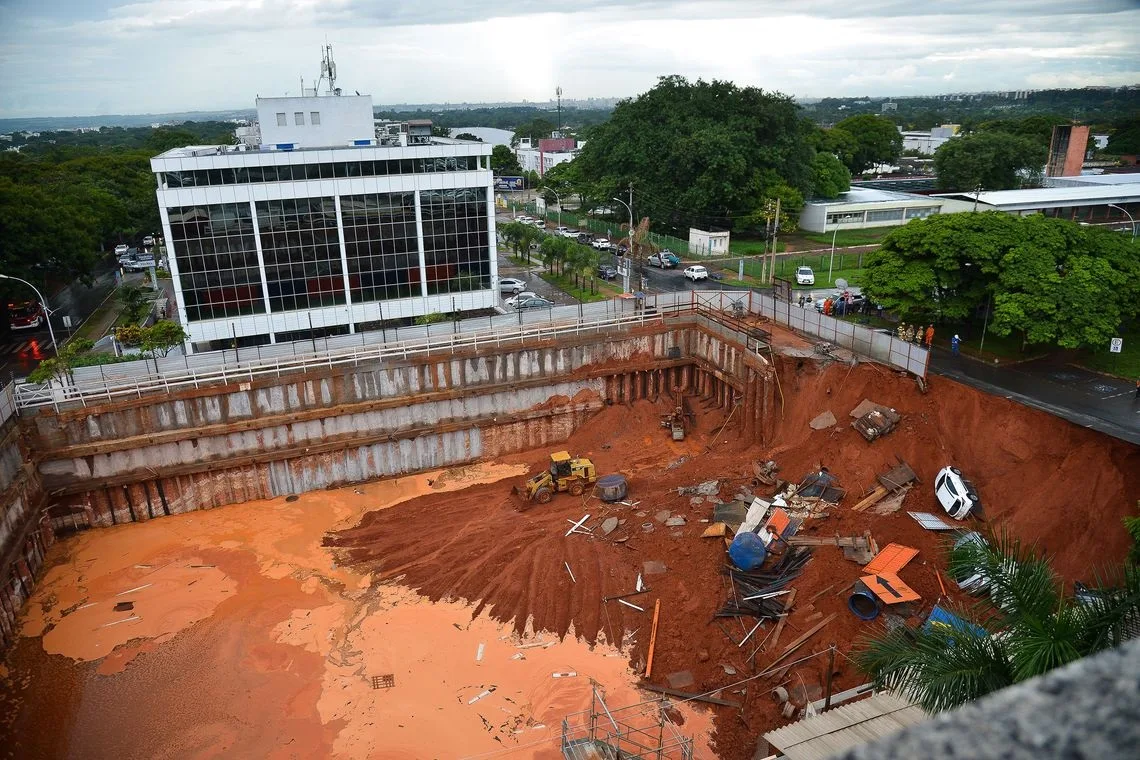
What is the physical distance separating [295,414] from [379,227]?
46.2ft

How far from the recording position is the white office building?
39.0m

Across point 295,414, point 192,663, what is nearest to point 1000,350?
point 295,414

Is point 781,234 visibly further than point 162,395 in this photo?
Yes

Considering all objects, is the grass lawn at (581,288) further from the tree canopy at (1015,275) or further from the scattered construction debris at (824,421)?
the scattered construction debris at (824,421)

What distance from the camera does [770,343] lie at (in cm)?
3512

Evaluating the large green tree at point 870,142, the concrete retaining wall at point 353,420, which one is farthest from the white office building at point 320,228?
the large green tree at point 870,142

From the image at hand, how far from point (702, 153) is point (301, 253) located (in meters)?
40.7

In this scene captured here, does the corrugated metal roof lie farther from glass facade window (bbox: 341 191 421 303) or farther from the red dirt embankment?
glass facade window (bbox: 341 191 421 303)

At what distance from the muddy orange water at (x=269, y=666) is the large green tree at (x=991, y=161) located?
267 ft

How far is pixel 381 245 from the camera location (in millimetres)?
42938

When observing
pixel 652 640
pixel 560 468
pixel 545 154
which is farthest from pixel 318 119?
pixel 545 154

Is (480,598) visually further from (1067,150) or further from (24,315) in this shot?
(1067,150)

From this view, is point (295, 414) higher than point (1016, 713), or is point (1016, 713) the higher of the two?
point (1016, 713)

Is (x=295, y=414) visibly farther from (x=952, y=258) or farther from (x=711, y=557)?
(x=952, y=258)
